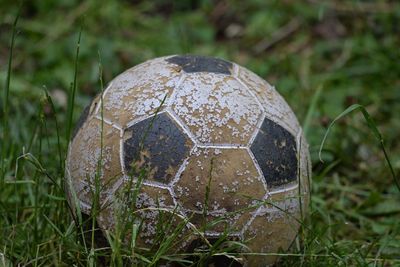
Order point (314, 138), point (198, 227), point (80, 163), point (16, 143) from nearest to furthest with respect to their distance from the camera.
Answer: point (198, 227) → point (80, 163) → point (16, 143) → point (314, 138)

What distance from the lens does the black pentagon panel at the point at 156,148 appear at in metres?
2.20

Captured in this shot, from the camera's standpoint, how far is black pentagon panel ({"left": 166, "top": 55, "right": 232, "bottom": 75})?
243 centimetres

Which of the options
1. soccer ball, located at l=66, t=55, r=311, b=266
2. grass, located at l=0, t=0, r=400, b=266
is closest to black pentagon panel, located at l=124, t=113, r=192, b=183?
soccer ball, located at l=66, t=55, r=311, b=266

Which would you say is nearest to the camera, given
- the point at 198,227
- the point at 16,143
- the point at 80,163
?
the point at 198,227

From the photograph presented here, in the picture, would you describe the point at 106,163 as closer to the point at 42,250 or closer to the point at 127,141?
the point at 127,141

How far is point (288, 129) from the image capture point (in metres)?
2.43

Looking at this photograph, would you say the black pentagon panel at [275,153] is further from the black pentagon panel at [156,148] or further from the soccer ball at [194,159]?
the black pentagon panel at [156,148]

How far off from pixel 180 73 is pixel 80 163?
436 mm

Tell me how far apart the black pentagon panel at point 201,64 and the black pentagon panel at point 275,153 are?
0.82 feet

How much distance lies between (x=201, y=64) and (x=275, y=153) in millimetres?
404

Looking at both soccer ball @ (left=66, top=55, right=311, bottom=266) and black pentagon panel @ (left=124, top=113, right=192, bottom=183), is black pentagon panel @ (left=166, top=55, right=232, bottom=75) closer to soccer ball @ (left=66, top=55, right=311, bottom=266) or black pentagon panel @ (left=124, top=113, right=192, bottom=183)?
soccer ball @ (left=66, top=55, right=311, bottom=266)

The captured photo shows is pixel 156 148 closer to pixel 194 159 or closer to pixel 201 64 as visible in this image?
pixel 194 159

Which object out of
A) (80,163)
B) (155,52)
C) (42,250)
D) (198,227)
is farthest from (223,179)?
(155,52)

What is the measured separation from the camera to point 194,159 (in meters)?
2.20
